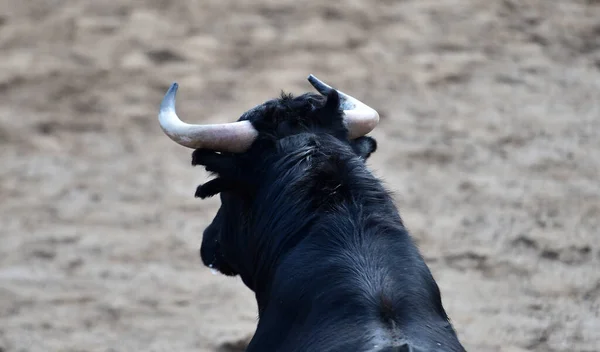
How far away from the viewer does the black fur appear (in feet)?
12.2

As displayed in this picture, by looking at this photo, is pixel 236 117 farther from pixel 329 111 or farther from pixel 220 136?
pixel 220 136

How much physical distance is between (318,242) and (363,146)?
87 centimetres

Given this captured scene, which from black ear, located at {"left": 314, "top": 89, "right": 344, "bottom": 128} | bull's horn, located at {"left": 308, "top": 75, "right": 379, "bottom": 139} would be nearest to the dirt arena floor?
bull's horn, located at {"left": 308, "top": 75, "right": 379, "bottom": 139}

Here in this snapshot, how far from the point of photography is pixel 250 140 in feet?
14.6

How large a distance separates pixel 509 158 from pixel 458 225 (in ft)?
4.19

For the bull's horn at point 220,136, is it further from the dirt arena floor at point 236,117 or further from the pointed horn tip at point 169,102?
the dirt arena floor at point 236,117

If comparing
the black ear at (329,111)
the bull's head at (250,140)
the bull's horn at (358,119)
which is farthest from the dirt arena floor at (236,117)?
the black ear at (329,111)

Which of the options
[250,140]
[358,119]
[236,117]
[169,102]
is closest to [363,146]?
[358,119]

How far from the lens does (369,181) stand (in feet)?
14.1

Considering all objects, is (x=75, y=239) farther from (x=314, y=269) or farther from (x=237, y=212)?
(x=314, y=269)

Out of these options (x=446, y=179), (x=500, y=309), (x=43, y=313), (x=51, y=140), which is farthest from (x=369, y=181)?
(x=51, y=140)

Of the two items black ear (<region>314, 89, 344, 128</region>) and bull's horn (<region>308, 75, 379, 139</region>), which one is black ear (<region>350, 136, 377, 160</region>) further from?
black ear (<region>314, 89, 344, 128</region>)

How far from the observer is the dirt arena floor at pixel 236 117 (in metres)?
7.00

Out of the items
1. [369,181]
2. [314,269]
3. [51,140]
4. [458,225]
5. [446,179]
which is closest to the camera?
A: [314,269]
